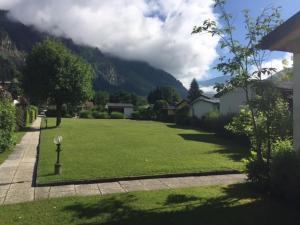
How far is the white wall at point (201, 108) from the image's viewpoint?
5028 cm

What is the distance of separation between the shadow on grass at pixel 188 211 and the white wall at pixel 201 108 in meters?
40.0

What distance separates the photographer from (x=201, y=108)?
5309cm

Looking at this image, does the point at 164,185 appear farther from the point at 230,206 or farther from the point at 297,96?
the point at 297,96

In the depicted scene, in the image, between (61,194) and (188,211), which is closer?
(188,211)

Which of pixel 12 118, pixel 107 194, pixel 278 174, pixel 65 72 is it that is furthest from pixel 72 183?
pixel 65 72

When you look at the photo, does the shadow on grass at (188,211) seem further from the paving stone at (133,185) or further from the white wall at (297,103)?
the white wall at (297,103)

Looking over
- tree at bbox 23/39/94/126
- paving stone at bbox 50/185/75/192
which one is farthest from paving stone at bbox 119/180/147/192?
tree at bbox 23/39/94/126

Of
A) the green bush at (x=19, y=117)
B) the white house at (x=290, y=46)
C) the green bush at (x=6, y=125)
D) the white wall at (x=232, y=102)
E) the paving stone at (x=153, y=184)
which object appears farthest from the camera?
the white wall at (x=232, y=102)

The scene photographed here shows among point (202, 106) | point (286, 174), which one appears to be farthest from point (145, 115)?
point (286, 174)

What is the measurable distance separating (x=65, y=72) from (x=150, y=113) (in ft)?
111

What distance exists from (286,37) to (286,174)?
283 cm

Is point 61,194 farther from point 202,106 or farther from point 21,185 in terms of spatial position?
point 202,106

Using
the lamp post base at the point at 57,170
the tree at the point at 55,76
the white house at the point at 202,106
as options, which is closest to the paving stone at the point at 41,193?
the lamp post base at the point at 57,170

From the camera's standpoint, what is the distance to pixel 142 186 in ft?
34.9
